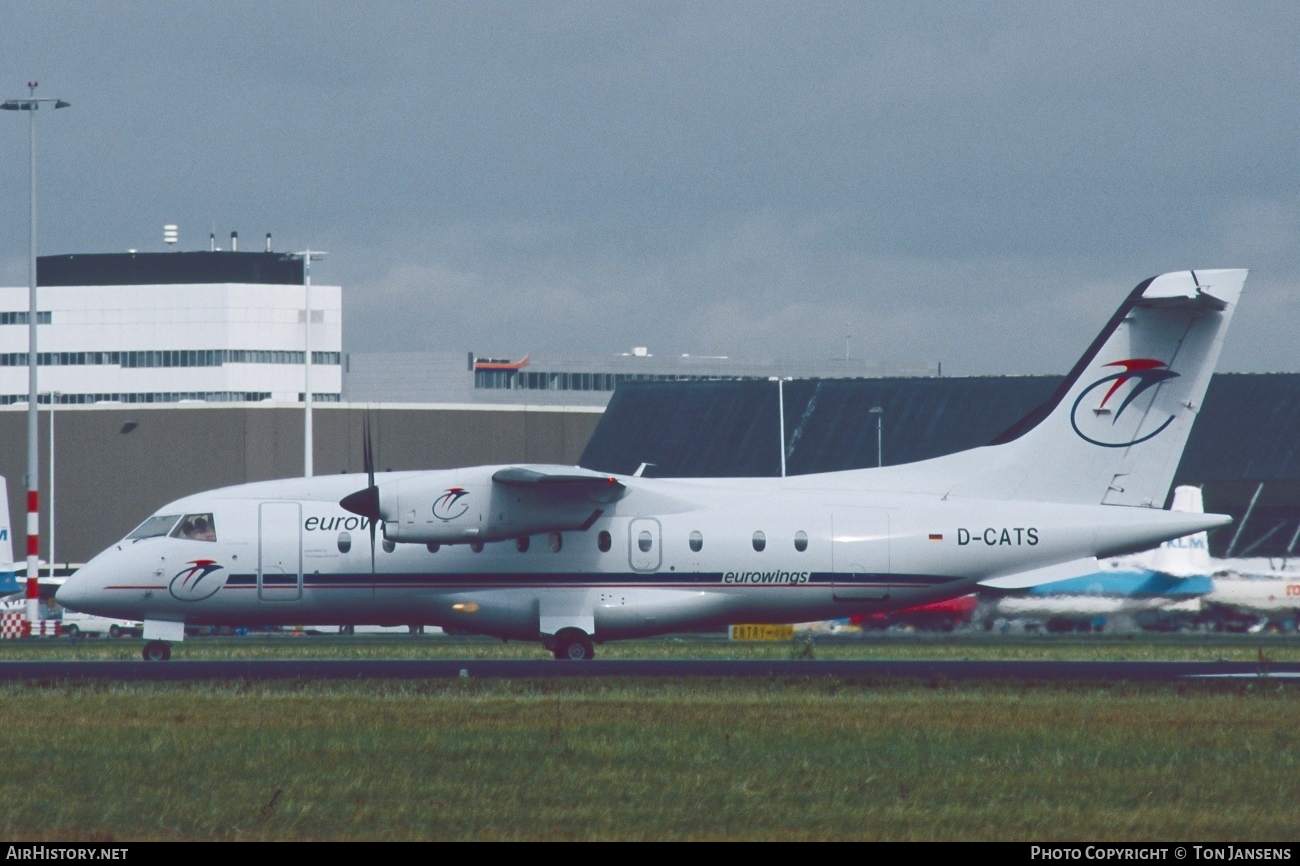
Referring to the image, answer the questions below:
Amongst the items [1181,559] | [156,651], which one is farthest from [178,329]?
[156,651]

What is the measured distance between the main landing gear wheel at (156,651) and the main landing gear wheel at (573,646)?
892cm

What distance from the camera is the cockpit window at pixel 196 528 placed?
3828cm

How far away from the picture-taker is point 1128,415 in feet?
119

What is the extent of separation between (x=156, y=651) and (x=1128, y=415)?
22.0 m

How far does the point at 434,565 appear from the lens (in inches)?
1473

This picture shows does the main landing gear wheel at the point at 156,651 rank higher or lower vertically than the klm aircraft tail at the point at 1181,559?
lower

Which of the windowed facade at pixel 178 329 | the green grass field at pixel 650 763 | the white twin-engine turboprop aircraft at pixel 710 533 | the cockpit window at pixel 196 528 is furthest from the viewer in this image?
the windowed facade at pixel 178 329

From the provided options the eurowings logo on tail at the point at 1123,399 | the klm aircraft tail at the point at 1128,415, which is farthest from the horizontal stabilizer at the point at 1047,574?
the eurowings logo on tail at the point at 1123,399

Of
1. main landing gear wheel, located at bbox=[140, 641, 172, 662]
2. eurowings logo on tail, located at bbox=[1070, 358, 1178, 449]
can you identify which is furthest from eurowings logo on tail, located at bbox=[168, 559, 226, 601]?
eurowings logo on tail, located at bbox=[1070, 358, 1178, 449]

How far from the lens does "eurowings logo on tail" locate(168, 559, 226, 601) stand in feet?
125

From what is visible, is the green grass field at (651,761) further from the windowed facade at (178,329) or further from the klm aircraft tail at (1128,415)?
the windowed facade at (178,329)

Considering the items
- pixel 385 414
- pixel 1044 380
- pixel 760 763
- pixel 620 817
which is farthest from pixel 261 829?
pixel 385 414

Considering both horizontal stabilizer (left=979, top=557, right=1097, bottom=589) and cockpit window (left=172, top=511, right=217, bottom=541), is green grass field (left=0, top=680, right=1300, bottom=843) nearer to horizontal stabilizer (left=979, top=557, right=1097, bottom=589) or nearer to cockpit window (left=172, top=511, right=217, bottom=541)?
horizontal stabilizer (left=979, top=557, right=1097, bottom=589)
